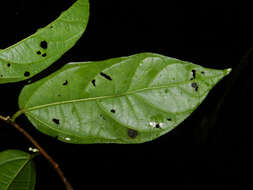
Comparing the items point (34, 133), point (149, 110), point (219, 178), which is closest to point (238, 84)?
point (219, 178)

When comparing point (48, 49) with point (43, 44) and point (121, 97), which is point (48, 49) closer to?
point (43, 44)

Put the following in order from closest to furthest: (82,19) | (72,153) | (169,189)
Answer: (82,19) < (72,153) < (169,189)

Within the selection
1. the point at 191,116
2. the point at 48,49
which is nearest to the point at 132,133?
the point at 48,49

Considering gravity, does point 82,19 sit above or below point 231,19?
below

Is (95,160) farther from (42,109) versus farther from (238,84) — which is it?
(238,84)

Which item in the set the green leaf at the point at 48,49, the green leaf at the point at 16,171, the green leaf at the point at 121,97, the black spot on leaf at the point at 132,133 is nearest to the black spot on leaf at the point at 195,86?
the green leaf at the point at 121,97

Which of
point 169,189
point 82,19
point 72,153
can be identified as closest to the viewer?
point 82,19
